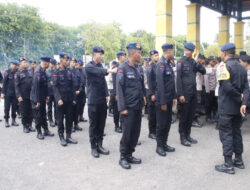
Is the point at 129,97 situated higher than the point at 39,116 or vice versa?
the point at 129,97

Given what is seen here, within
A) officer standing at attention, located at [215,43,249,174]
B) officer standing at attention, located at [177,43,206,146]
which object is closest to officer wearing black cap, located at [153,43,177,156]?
officer standing at attention, located at [177,43,206,146]

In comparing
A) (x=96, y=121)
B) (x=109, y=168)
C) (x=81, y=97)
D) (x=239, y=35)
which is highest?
(x=239, y=35)

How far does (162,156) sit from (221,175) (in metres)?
1.14

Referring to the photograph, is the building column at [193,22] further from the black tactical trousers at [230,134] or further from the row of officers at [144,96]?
the black tactical trousers at [230,134]

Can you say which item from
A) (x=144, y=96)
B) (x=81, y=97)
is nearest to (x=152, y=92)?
(x=144, y=96)

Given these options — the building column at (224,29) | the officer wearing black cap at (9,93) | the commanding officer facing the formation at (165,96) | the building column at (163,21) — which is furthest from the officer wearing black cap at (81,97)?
the building column at (224,29)

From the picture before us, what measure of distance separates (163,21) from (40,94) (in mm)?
6455

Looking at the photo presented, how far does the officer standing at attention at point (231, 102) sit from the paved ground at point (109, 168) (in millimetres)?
333

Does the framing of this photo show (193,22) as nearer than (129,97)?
No

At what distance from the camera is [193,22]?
12.5 metres

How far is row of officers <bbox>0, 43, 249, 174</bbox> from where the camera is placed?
3809 millimetres

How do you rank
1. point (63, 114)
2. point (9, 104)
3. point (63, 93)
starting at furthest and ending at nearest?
point (9, 104), point (63, 114), point (63, 93)

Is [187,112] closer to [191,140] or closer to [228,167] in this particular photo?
[191,140]

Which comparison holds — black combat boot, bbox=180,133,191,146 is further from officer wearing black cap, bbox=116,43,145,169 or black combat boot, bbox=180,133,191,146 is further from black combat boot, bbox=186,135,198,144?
officer wearing black cap, bbox=116,43,145,169
